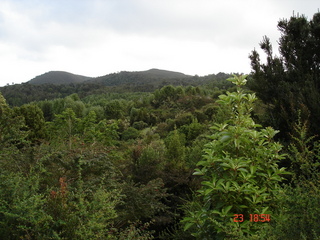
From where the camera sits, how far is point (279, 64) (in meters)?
5.26

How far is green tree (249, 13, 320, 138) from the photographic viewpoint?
4402mm

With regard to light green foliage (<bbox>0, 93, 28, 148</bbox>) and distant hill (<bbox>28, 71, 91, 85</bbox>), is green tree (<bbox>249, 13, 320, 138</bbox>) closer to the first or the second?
light green foliage (<bbox>0, 93, 28, 148</bbox>)

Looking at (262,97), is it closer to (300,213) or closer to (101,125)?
(300,213)

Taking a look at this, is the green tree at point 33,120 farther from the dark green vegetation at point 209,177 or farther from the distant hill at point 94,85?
the distant hill at point 94,85

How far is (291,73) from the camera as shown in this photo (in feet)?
16.7

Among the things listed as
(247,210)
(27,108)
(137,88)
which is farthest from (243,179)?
(137,88)

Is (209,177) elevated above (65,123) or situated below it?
below

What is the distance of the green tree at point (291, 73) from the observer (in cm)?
440

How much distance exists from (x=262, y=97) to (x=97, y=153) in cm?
384

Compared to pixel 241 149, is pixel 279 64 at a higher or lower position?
higher

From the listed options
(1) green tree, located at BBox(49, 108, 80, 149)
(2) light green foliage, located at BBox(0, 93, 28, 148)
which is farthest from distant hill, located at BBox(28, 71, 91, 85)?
(2) light green foliage, located at BBox(0, 93, 28, 148)

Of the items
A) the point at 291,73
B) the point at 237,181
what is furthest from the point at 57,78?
the point at 237,181
